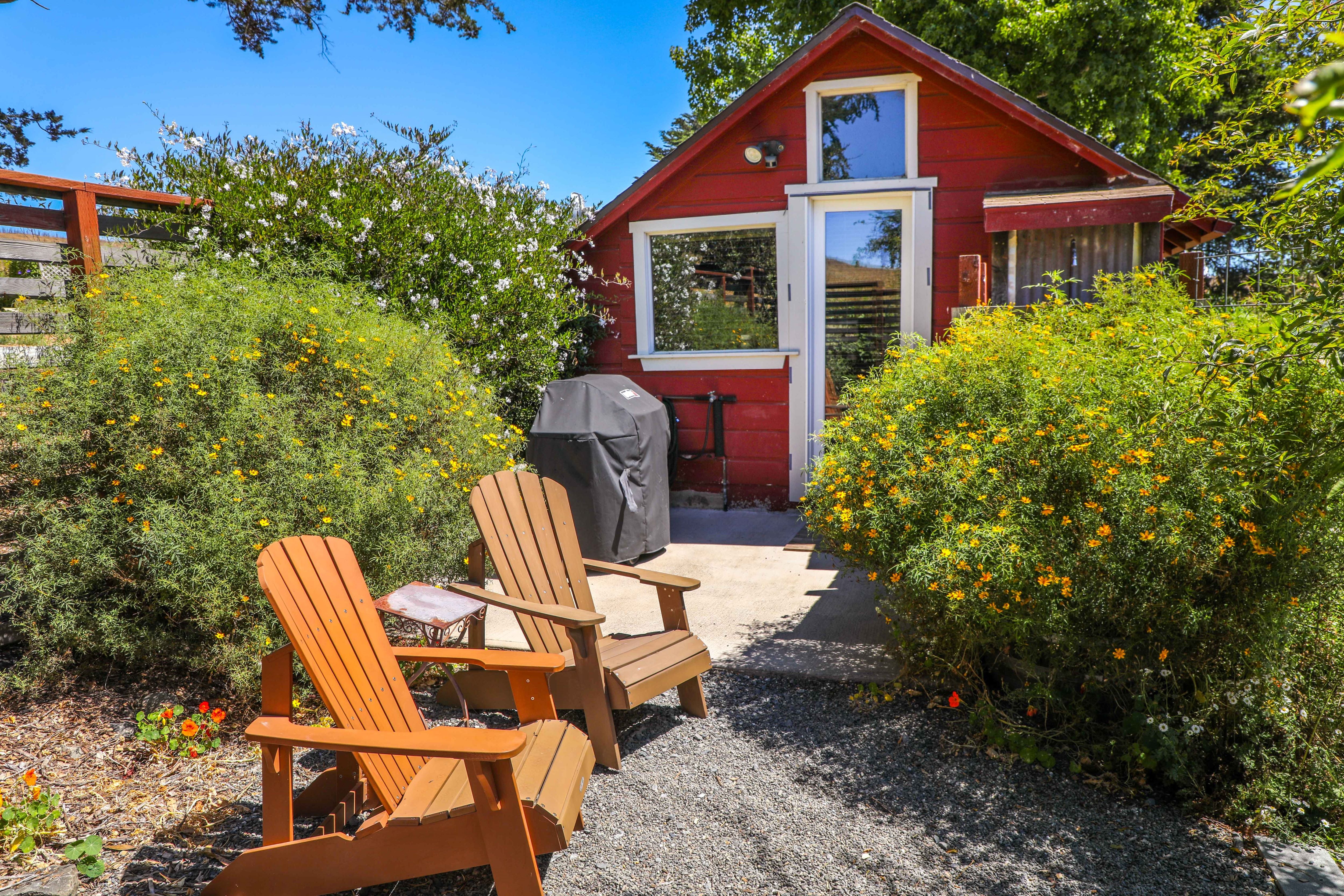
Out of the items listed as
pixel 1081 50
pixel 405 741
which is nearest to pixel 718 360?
pixel 405 741

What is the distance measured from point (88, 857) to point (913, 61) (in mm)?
6876

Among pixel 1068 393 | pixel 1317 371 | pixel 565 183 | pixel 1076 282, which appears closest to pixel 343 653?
pixel 1068 393

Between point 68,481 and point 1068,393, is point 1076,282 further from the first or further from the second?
point 68,481

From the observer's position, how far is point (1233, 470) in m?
2.70

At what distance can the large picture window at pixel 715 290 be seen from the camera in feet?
23.3

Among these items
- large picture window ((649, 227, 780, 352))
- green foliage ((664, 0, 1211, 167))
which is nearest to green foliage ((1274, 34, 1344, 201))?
large picture window ((649, 227, 780, 352))

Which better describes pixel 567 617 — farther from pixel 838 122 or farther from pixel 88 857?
pixel 838 122

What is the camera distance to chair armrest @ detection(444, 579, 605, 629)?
298 centimetres

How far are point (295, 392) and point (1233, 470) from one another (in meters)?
4.03

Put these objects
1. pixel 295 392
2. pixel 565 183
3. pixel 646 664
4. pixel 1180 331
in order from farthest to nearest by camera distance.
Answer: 1. pixel 565 183
2. pixel 295 392
3. pixel 646 664
4. pixel 1180 331

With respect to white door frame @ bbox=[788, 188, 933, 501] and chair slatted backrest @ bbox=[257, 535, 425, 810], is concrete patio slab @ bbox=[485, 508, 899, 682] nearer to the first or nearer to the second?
white door frame @ bbox=[788, 188, 933, 501]

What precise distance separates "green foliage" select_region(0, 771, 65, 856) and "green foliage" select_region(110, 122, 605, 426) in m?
3.03

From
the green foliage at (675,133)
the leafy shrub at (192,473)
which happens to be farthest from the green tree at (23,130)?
the green foliage at (675,133)

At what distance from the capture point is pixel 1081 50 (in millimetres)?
13406
